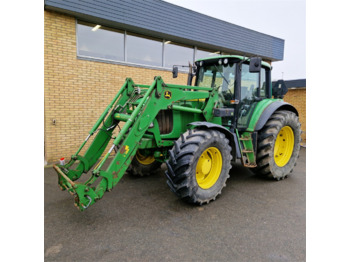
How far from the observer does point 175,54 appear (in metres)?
7.85

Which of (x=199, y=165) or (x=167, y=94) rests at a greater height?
(x=167, y=94)

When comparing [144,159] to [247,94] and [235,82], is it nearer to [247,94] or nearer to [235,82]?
[235,82]

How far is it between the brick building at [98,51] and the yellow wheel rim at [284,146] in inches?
165

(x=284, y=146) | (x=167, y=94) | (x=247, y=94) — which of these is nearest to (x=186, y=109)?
(x=167, y=94)

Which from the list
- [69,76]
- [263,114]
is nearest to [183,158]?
[263,114]

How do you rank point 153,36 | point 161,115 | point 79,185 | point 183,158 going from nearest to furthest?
point 79,185 < point 183,158 < point 161,115 < point 153,36

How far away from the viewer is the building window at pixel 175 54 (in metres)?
7.61

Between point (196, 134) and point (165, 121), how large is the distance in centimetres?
87

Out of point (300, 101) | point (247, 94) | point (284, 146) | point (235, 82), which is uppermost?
point (300, 101)

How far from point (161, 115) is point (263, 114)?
78.0 inches

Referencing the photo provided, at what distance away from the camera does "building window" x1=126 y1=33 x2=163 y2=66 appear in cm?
679

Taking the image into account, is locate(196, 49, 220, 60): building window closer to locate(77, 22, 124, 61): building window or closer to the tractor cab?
locate(77, 22, 124, 61): building window

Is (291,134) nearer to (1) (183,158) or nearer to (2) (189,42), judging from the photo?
(1) (183,158)

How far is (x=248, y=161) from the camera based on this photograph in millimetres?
4309
